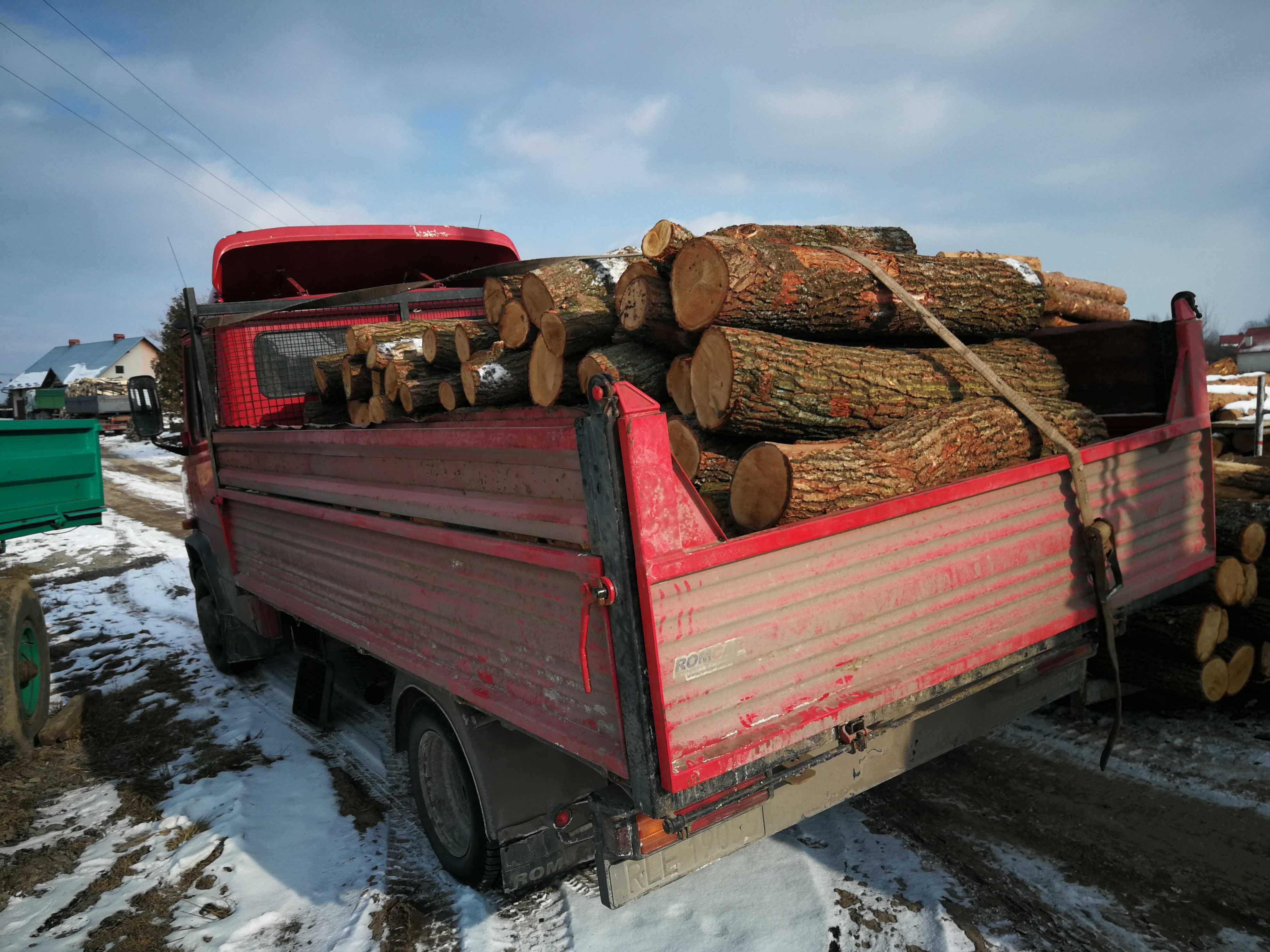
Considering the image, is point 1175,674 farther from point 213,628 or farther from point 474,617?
point 213,628

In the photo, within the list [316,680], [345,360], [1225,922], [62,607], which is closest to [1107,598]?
[1225,922]

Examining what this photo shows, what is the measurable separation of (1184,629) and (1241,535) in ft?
2.17

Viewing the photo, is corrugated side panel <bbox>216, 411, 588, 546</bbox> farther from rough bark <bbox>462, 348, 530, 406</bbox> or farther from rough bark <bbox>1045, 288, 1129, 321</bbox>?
rough bark <bbox>1045, 288, 1129, 321</bbox>

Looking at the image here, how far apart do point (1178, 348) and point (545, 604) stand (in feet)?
10.3

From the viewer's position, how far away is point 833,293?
3.33 metres

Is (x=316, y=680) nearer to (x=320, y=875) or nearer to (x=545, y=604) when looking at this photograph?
(x=320, y=875)

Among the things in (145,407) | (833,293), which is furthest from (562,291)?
(145,407)

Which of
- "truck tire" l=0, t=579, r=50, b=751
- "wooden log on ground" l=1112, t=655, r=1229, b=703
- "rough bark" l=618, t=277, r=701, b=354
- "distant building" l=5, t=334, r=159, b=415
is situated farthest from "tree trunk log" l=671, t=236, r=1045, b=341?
Result: "distant building" l=5, t=334, r=159, b=415

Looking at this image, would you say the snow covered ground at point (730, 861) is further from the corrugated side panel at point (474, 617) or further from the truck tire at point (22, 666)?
the corrugated side panel at point (474, 617)

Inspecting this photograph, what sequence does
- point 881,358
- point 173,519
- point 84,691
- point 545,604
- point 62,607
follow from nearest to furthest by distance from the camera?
point 545,604, point 881,358, point 84,691, point 62,607, point 173,519

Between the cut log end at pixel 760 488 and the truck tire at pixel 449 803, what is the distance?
1.38 meters

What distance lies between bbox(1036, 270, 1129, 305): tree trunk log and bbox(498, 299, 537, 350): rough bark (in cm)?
264

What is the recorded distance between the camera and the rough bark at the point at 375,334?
13.5 ft

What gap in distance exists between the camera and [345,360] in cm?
428
